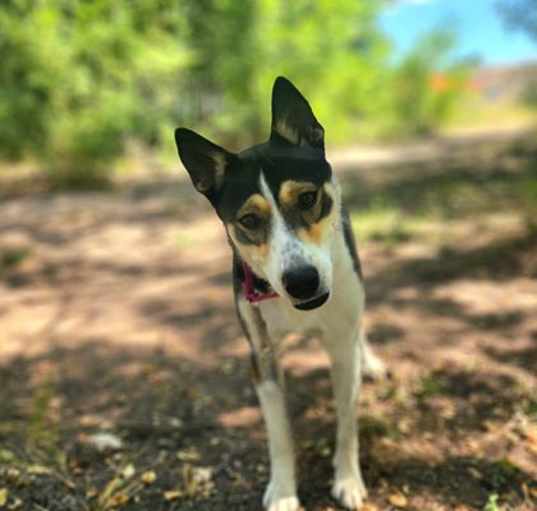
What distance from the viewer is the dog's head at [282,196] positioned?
194 cm

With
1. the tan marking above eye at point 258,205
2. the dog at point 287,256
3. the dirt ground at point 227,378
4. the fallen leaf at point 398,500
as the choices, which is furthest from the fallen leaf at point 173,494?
the tan marking above eye at point 258,205

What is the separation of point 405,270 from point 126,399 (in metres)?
2.92

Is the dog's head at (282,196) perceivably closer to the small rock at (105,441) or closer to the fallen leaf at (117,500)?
the fallen leaf at (117,500)

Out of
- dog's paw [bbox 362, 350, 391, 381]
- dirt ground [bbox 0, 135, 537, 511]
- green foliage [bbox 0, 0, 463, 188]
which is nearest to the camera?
dirt ground [bbox 0, 135, 537, 511]

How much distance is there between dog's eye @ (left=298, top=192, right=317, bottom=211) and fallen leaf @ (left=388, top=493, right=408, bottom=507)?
1.38 m

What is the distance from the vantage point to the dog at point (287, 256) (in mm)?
1969

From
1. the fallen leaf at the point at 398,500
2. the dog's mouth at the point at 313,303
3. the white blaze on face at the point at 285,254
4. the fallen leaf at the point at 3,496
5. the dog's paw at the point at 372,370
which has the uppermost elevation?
the white blaze on face at the point at 285,254

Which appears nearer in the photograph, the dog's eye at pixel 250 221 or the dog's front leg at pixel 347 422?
the dog's eye at pixel 250 221

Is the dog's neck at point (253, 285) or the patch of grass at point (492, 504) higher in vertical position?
the dog's neck at point (253, 285)

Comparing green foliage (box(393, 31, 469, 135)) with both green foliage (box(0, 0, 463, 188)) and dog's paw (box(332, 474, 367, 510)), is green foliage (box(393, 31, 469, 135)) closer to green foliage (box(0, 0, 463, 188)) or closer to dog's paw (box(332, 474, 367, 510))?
green foliage (box(0, 0, 463, 188))

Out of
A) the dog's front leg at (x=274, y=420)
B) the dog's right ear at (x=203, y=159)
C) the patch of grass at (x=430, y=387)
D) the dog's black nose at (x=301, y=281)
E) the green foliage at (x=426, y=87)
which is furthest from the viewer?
the green foliage at (x=426, y=87)

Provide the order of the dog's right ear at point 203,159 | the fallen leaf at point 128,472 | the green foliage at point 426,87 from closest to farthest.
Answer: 1. the dog's right ear at point 203,159
2. the fallen leaf at point 128,472
3. the green foliage at point 426,87

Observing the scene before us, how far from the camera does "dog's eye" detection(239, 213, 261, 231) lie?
2.00m

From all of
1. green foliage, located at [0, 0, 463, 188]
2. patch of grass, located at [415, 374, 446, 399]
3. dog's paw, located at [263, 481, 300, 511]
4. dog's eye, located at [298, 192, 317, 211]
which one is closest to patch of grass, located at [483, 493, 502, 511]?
dog's paw, located at [263, 481, 300, 511]
